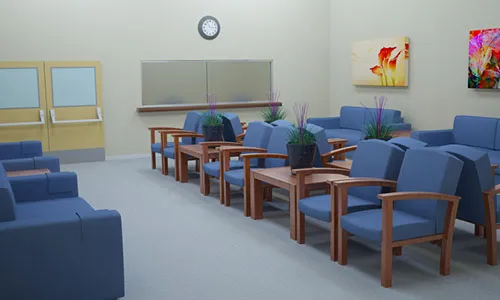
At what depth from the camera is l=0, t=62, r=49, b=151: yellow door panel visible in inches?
352

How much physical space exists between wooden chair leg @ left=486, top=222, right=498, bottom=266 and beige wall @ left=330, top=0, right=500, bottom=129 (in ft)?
13.0

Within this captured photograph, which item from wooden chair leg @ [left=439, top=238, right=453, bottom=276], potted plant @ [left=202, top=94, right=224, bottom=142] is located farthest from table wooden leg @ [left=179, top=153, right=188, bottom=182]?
wooden chair leg @ [left=439, top=238, right=453, bottom=276]

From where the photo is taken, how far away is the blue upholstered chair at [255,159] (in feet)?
19.4

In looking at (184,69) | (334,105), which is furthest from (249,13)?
(334,105)

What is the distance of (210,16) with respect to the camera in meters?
10.4

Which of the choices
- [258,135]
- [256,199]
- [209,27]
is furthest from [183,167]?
[209,27]

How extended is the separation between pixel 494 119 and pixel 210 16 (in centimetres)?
515

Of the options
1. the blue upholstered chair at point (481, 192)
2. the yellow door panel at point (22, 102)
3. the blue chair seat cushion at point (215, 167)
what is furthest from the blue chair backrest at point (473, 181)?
the yellow door panel at point (22, 102)

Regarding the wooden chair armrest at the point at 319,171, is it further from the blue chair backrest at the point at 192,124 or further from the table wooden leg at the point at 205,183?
the blue chair backrest at the point at 192,124

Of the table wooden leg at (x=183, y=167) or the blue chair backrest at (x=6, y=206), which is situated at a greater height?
the blue chair backrest at (x=6, y=206)

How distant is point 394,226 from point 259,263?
43.5 inches

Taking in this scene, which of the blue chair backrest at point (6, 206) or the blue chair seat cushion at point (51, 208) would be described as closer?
the blue chair backrest at point (6, 206)

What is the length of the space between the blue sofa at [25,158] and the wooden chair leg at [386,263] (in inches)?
138

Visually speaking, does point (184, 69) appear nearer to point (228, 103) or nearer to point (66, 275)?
point (228, 103)
